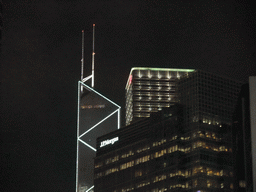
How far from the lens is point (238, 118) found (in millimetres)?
199875

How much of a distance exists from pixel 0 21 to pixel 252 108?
10788cm

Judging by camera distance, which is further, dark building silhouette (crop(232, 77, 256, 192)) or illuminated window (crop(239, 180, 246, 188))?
illuminated window (crop(239, 180, 246, 188))

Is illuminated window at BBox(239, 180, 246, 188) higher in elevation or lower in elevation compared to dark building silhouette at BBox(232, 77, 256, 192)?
lower

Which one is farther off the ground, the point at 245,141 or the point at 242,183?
the point at 245,141

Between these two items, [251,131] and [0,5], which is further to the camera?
[251,131]

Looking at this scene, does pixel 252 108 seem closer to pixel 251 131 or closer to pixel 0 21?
pixel 251 131

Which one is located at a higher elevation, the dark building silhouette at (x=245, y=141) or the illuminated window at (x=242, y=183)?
the dark building silhouette at (x=245, y=141)

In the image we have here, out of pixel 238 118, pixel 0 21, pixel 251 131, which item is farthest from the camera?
pixel 238 118

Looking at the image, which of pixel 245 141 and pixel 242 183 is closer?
pixel 245 141

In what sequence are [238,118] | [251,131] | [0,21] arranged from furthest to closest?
[238,118]
[251,131]
[0,21]

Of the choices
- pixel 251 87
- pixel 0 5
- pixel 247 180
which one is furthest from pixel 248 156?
pixel 0 5

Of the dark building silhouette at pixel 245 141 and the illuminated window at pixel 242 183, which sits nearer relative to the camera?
the dark building silhouette at pixel 245 141

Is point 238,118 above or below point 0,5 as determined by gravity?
above

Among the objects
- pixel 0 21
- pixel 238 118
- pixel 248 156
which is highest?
pixel 238 118
